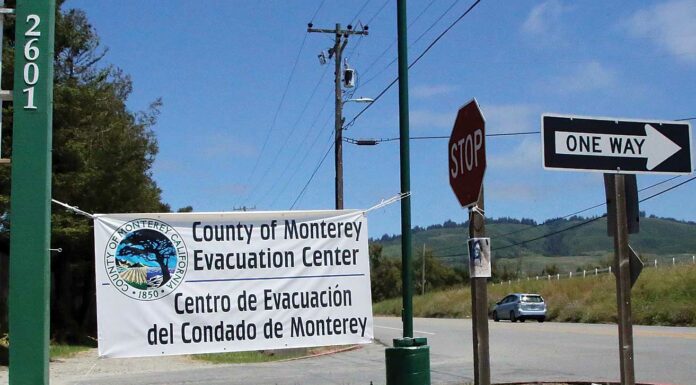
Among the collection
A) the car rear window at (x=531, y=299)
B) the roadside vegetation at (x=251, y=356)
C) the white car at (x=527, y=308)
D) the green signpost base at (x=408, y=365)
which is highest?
the green signpost base at (x=408, y=365)

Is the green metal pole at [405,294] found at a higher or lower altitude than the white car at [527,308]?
higher

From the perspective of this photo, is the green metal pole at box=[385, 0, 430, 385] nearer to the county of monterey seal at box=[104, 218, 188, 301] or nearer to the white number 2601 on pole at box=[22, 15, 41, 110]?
the county of monterey seal at box=[104, 218, 188, 301]

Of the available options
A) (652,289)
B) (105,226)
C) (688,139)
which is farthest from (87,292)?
(688,139)

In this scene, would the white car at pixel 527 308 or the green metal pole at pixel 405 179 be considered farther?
the white car at pixel 527 308

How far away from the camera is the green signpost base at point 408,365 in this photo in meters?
8.06

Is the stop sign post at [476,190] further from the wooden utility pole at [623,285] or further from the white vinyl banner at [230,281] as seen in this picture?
the white vinyl banner at [230,281]

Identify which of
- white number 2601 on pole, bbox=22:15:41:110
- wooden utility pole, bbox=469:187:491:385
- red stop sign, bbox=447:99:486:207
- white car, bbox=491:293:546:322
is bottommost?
white car, bbox=491:293:546:322

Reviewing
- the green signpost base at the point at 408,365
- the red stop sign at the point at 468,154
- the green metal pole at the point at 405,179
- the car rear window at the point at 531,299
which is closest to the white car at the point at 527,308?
the car rear window at the point at 531,299

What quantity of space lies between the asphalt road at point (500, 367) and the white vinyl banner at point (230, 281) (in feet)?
20.2

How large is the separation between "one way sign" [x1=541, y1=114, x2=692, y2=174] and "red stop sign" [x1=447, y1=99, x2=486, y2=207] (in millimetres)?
628

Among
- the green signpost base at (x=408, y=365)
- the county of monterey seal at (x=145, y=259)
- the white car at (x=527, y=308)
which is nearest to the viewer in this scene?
the county of monterey seal at (x=145, y=259)

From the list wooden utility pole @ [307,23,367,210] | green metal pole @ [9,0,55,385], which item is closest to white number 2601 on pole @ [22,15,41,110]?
green metal pole @ [9,0,55,385]

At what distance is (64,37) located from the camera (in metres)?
21.8

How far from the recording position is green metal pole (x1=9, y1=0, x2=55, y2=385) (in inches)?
275
